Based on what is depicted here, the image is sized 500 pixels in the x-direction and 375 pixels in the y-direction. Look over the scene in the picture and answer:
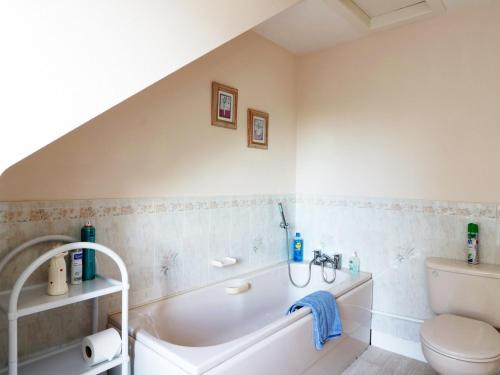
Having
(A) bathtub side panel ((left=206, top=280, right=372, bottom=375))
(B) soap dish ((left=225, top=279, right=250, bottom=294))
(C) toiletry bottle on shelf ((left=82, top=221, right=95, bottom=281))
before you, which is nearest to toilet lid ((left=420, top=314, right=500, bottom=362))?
(A) bathtub side panel ((left=206, top=280, right=372, bottom=375))

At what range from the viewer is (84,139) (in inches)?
66.2

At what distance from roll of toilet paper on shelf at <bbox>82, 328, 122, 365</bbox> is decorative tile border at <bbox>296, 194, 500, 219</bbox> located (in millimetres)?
2077

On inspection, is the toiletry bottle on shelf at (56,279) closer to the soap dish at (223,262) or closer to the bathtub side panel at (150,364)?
the bathtub side panel at (150,364)

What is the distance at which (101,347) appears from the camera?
4.59 feet

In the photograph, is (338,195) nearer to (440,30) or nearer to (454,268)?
(454,268)

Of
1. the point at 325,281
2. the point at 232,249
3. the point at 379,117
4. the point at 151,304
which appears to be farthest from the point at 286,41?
the point at 151,304

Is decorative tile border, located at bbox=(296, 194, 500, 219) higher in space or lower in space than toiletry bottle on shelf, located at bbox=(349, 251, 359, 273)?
higher

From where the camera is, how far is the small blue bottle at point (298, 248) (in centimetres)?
307

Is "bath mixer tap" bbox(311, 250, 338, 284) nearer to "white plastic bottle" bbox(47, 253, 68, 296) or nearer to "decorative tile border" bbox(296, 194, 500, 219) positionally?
"decorative tile border" bbox(296, 194, 500, 219)

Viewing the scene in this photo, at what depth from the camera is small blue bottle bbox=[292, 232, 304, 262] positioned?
3066mm

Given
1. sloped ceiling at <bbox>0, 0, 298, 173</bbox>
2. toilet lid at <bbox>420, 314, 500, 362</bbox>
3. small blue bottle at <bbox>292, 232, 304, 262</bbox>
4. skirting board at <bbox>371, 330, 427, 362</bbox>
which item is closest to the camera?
sloped ceiling at <bbox>0, 0, 298, 173</bbox>

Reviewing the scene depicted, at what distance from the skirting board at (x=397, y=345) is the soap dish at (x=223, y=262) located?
1378 mm

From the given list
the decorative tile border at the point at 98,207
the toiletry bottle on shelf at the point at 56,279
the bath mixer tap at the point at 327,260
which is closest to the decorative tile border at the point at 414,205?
the bath mixer tap at the point at 327,260

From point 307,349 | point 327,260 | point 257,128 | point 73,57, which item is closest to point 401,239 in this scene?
point 327,260
